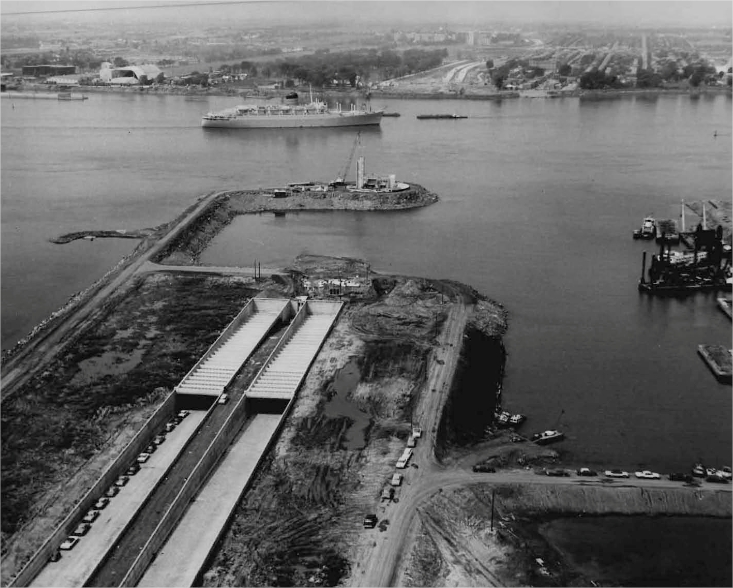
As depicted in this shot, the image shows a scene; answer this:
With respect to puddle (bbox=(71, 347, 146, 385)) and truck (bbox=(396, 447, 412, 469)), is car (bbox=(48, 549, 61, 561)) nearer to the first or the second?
Answer: truck (bbox=(396, 447, 412, 469))

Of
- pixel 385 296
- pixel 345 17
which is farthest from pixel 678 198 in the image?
pixel 345 17

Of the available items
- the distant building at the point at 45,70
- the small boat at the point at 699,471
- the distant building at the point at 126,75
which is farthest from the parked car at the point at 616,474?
the distant building at the point at 45,70

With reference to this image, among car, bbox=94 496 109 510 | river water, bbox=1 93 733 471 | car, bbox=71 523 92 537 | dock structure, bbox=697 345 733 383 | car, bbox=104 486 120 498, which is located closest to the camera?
car, bbox=71 523 92 537

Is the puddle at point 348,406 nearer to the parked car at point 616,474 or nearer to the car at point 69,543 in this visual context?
the parked car at point 616,474

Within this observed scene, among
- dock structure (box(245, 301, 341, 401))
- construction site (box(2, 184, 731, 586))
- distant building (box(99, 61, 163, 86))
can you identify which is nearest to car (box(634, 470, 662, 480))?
construction site (box(2, 184, 731, 586))

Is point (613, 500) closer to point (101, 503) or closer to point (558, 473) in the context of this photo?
point (558, 473)

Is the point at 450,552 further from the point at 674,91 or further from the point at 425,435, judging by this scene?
the point at 674,91
